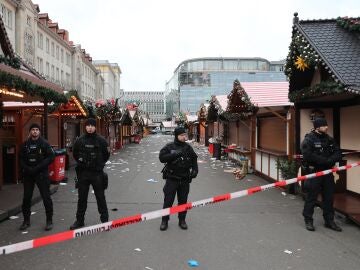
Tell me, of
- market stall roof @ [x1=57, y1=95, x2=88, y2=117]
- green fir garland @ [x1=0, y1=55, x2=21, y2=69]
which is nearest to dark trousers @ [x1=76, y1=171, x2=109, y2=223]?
green fir garland @ [x1=0, y1=55, x2=21, y2=69]

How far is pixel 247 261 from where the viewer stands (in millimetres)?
4812

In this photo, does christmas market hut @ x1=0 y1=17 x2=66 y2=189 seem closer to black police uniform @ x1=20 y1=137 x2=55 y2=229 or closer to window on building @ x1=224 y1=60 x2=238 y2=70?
black police uniform @ x1=20 y1=137 x2=55 y2=229

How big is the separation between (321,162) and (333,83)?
5.55 ft

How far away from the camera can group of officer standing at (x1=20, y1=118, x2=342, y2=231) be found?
614 centimetres

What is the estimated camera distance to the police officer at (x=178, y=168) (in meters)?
6.18

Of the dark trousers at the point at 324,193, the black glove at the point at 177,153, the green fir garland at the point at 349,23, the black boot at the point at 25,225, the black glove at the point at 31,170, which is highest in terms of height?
the green fir garland at the point at 349,23

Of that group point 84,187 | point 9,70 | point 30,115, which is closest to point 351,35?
point 84,187

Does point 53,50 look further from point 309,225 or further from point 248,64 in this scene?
point 248,64

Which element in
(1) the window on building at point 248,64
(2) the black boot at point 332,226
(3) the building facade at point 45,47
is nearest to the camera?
(2) the black boot at point 332,226

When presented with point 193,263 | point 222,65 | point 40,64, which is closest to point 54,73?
point 40,64

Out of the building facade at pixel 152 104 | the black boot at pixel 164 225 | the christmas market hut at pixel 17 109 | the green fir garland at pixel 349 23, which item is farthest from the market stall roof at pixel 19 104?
the building facade at pixel 152 104

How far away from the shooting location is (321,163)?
6.14 metres

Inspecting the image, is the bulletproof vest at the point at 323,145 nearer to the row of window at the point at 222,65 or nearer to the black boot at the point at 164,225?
the black boot at the point at 164,225

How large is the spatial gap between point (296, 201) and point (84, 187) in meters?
5.16
